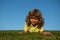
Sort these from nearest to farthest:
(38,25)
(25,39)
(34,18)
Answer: (25,39), (34,18), (38,25)

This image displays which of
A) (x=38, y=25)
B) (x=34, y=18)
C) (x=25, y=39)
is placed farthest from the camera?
(x=38, y=25)

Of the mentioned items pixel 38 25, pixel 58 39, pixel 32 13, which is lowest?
pixel 58 39

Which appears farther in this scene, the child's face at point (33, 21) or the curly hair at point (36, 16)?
the curly hair at point (36, 16)

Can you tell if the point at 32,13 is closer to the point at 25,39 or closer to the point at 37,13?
the point at 37,13

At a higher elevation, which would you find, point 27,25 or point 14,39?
point 27,25

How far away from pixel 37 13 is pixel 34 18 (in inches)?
7.5

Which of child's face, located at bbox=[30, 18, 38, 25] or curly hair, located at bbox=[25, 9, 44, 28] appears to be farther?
curly hair, located at bbox=[25, 9, 44, 28]

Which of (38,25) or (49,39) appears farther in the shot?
(38,25)

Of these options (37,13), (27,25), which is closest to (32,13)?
(37,13)

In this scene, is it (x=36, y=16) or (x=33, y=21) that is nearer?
(x=33, y=21)

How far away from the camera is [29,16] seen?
3826 mm

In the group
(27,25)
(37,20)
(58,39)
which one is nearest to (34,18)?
(37,20)

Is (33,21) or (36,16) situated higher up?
(36,16)

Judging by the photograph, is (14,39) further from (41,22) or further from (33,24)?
(41,22)
